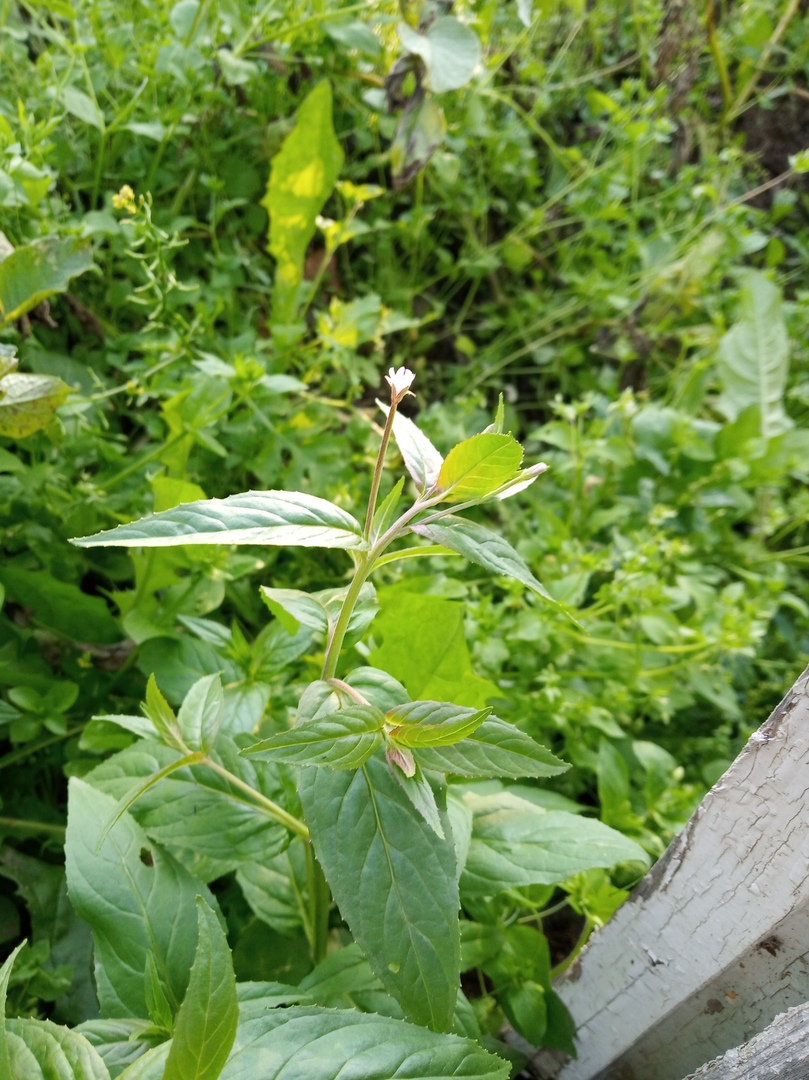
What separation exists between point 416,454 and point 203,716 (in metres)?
0.40

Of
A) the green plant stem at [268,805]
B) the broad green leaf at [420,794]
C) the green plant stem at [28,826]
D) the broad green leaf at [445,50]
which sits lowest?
the green plant stem at [28,826]

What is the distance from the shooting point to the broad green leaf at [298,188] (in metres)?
1.77

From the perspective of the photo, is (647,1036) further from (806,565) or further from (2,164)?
(2,164)

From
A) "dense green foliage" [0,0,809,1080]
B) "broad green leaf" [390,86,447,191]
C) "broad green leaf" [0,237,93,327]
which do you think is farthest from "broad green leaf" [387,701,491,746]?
"broad green leaf" [390,86,447,191]

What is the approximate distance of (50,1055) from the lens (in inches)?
23.7

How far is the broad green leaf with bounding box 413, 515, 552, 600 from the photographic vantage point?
623 millimetres

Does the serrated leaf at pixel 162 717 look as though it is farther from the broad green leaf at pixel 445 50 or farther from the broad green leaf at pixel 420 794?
the broad green leaf at pixel 445 50

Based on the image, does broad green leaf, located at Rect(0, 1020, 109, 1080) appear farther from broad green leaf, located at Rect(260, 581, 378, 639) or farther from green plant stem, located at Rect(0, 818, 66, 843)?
green plant stem, located at Rect(0, 818, 66, 843)

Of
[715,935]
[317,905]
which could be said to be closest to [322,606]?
[317,905]

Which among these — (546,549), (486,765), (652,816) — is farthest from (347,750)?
(546,549)

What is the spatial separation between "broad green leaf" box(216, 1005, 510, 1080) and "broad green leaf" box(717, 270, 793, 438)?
189cm

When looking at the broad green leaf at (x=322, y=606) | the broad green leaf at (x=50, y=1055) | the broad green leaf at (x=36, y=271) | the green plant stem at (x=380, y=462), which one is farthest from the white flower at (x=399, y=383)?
the broad green leaf at (x=36, y=271)

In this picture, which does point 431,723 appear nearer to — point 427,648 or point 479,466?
point 479,466

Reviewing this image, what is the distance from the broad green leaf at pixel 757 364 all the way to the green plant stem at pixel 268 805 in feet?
5.83
